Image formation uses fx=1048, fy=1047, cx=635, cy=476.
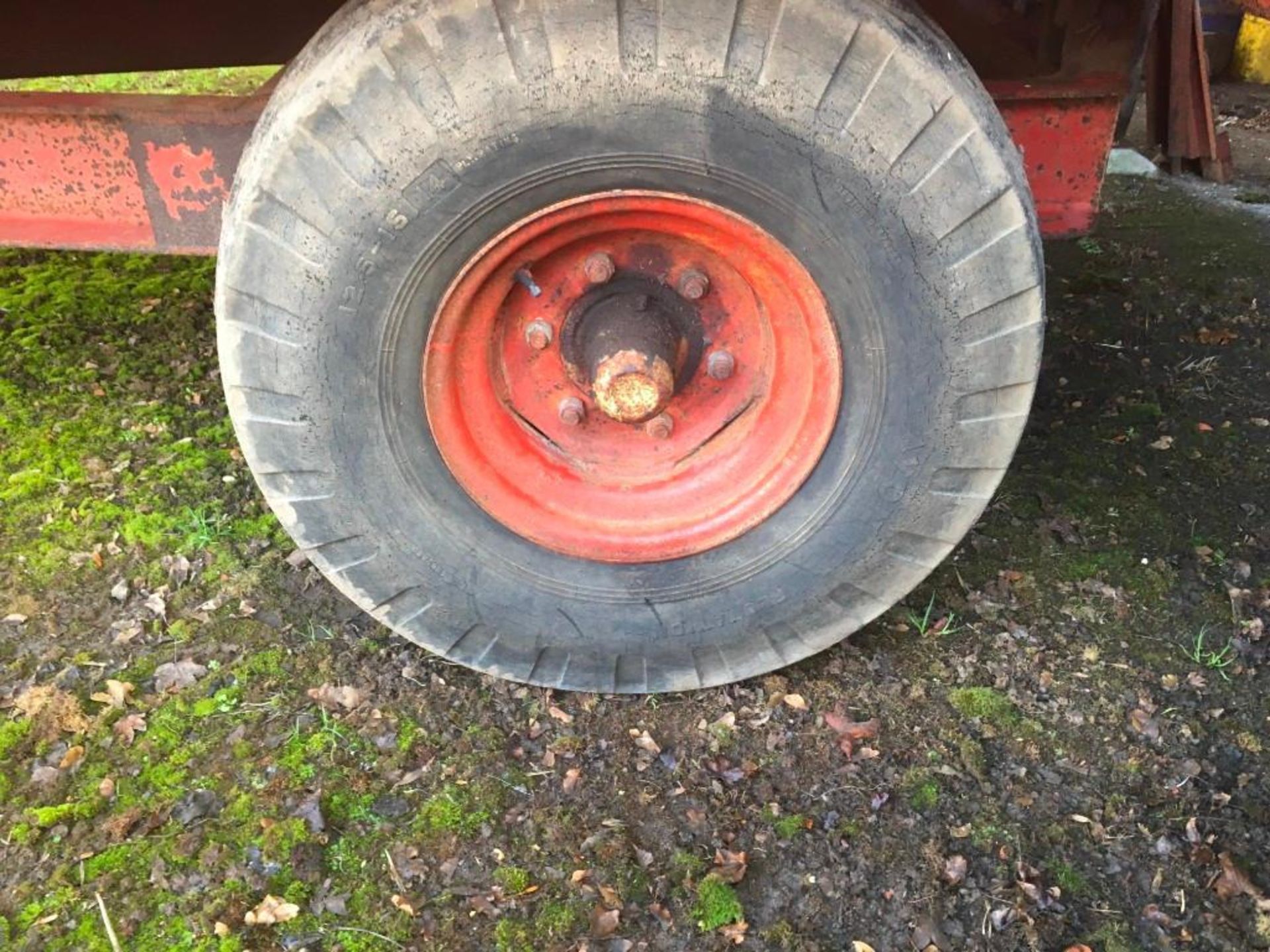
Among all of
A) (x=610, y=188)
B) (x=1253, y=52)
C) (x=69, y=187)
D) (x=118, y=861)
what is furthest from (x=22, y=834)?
(x=1253, y=52)

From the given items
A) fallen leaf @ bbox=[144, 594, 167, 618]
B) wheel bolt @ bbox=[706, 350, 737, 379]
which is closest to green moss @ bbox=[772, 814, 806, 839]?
wheel bolt @ bbox=[706, 350, 737, 379]

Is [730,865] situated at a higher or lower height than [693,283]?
lower

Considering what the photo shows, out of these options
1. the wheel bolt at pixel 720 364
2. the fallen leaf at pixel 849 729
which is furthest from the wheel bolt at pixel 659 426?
the fallen leaf at pixel 849 729

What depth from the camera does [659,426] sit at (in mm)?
2322

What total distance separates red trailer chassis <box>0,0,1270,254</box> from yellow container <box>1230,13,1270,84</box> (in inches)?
215

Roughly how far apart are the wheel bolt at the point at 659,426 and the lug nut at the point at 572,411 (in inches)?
5.8

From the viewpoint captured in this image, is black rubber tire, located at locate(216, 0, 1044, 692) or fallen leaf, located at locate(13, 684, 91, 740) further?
fallen leaf, located at locate(13, 684, 91, 740)

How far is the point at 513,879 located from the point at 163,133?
174 cm

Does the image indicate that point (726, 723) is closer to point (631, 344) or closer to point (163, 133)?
point (631, 344)

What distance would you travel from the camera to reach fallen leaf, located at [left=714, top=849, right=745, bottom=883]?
82.0 inches

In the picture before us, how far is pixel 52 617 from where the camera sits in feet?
8.74

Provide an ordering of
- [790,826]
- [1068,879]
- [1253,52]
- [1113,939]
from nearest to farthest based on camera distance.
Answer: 1. [1113,939]
2. [1068,879]
3. [790,826]
4. [1253,52]

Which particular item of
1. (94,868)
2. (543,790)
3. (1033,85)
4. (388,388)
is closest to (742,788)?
(543,790)

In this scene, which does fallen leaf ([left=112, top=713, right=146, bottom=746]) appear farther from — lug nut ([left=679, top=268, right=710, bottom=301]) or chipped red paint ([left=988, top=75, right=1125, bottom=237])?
chipped red paint ([left=988, top=75, right=1125, bottom=237])
